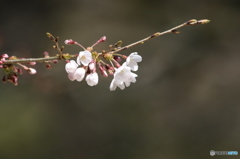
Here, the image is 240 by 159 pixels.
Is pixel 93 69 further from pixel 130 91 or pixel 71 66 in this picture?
pixel 130 91

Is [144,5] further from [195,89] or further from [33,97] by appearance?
[33,97]

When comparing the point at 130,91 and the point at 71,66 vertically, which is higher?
the point at 71,66

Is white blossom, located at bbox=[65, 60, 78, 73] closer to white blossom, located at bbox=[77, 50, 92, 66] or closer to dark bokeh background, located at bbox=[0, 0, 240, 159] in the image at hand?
white blossom, located at bbox=[77, 50, 92, 66]


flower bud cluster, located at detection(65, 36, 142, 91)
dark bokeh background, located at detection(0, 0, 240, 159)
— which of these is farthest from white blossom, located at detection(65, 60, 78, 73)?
dark bokeh background, located at detection(0, 0, 240, 159)

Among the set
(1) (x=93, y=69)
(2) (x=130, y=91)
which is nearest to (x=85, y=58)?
(1) (x=93, y=69)

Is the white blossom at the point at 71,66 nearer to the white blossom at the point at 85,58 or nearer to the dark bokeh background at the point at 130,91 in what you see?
the white blossom at the point at 85,58

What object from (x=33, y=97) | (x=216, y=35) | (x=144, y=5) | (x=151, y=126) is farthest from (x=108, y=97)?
(x=216, y=35)

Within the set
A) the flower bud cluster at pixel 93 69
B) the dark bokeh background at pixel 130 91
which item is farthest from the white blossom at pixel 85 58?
the dark bokeh background at pixel 130 91

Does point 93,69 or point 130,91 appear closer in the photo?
point 93,69

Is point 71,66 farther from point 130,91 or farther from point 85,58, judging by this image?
point 130,91
